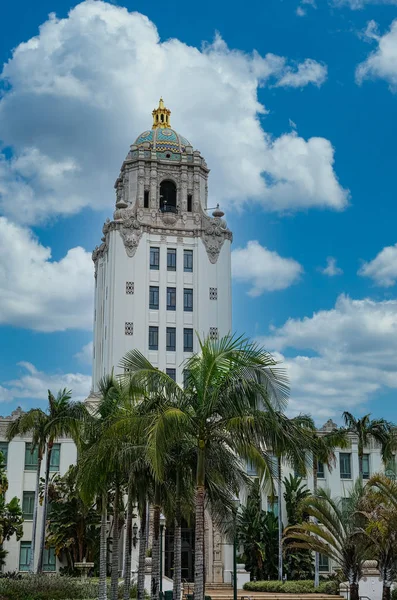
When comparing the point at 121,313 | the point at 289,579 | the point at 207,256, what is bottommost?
the point at 289,579

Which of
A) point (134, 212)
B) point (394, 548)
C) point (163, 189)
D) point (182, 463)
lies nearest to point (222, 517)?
point (182, 463)

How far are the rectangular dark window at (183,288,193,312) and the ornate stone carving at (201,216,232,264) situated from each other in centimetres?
320

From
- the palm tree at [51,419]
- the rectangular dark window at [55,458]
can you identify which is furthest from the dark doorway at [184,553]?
the palm tree at [51,419]

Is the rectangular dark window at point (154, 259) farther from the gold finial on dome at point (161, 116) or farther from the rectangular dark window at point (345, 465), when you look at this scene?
the rectangular dark window at point (345, 465)

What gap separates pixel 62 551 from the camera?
160ft

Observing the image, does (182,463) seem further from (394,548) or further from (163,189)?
(163,189)

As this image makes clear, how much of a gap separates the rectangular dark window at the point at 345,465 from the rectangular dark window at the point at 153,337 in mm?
16471

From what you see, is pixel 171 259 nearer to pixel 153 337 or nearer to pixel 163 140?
pixel 153 337

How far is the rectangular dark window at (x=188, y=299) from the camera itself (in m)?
64.8

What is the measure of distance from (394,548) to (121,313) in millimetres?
36323

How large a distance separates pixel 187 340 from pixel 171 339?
1.33 metres

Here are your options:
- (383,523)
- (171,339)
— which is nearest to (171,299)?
(171,339)

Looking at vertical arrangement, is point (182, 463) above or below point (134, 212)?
below

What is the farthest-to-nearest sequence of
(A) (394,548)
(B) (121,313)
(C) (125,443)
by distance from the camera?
(B) (121,313) → (A) (394,548) → (C) (125,443)
